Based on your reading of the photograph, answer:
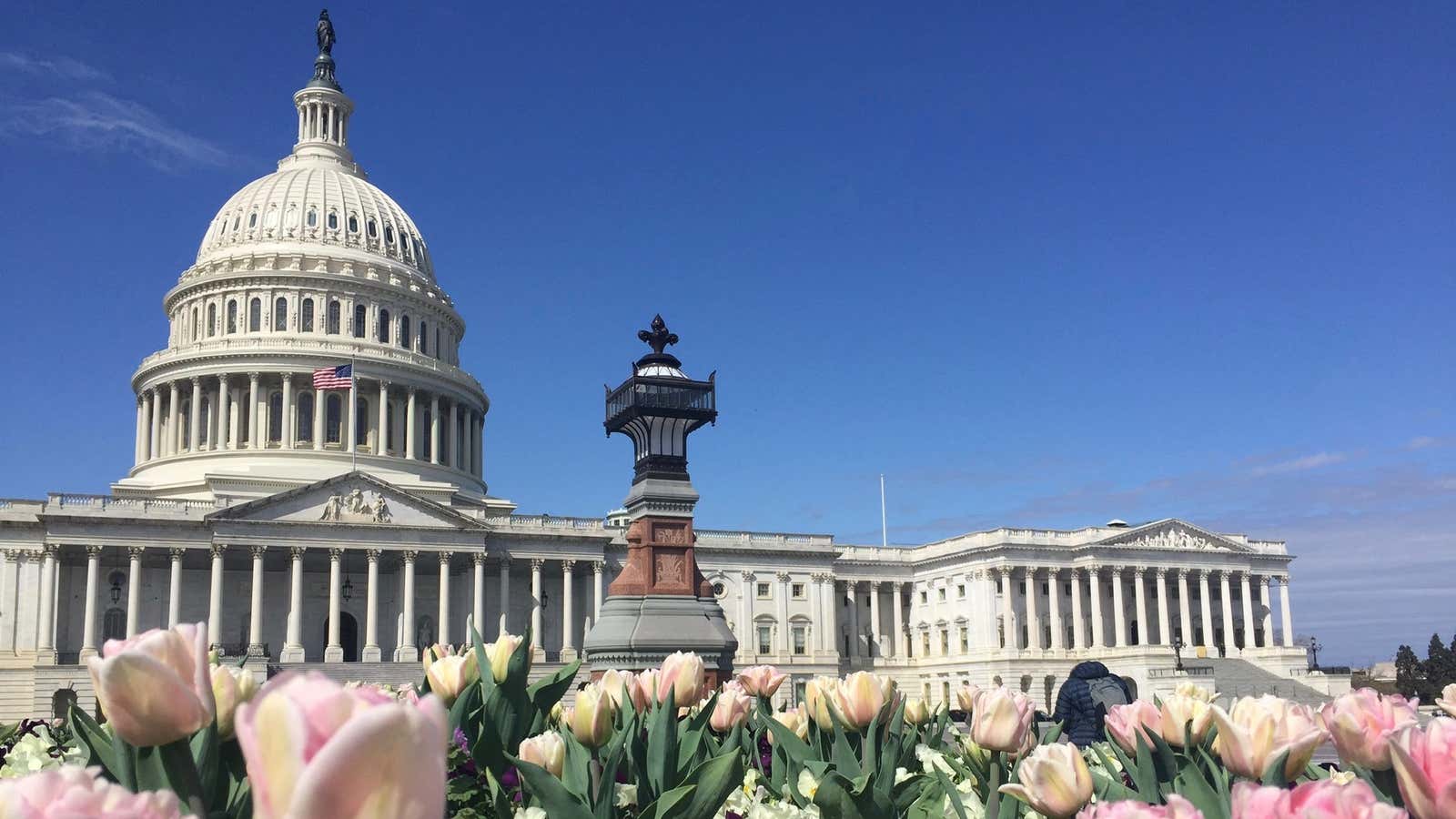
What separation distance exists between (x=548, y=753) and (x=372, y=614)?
256 feet

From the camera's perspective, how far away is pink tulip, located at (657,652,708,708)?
22.9 ft

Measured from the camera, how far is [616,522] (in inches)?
3853

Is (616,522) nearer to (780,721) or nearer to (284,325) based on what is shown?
(284,325)

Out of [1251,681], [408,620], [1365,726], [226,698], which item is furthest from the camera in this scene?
[1251,681]

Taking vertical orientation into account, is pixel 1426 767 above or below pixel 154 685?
below

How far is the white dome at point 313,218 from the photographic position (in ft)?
329

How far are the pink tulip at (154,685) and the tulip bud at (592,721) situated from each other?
262cm

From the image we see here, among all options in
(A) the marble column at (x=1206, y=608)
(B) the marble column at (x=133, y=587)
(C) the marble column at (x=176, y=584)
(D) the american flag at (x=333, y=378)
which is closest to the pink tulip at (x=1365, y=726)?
(C) the marble column at (x=176, y=584)

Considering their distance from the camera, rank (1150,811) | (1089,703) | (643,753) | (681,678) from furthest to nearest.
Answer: (1089,703) < (681,678) < (643,753) < (1150,811)

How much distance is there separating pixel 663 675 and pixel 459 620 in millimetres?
82786

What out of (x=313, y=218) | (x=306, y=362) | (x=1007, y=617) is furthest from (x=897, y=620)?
(x=313, y=218)

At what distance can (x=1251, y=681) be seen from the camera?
308 feet

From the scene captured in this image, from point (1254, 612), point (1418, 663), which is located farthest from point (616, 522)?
point (1418, 663)

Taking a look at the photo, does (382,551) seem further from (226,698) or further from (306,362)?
(226,698)
